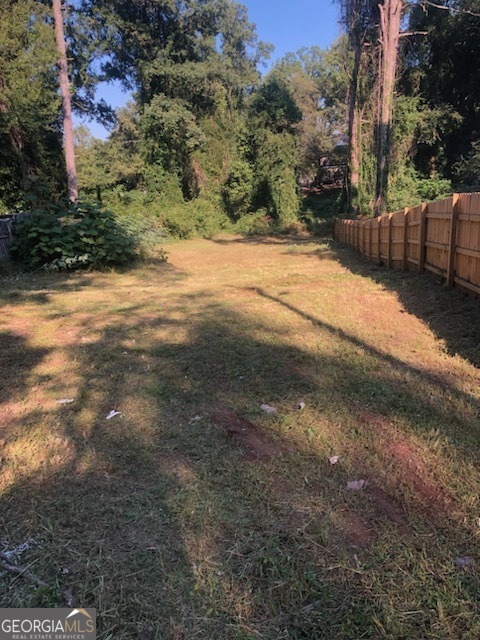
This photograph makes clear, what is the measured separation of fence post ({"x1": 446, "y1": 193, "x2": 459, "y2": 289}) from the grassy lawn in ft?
3.24

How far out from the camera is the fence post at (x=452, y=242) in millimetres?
5638

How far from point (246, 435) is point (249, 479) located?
475 millimetres

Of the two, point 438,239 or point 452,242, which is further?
point 438,239

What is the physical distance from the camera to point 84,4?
25531 millimetres

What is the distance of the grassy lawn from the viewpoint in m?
1.67

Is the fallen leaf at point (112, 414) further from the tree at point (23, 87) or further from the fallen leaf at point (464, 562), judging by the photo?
the tree at point (23, 87)

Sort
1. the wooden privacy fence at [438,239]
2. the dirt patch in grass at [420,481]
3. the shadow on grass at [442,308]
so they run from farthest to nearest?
the wooden privacy fence at [438,239]
the shadow on grass at [442,308]
the dirt patch in grass at [420,481]

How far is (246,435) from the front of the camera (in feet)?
9.25

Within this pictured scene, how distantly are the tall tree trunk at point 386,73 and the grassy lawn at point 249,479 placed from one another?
1358cm

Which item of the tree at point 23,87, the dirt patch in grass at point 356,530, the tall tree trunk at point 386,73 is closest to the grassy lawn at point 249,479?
the dirt patch in grass at point 356,530

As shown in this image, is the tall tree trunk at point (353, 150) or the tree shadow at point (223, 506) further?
the tall tree trunk at point (353, 150)

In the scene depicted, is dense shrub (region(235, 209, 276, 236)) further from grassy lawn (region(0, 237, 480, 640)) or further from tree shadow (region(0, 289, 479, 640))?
tree shadow (region(0, 289, 479, 640))

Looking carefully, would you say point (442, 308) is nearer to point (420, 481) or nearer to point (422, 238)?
point (422, 238)

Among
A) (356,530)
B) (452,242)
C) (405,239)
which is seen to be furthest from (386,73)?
(356,530)
